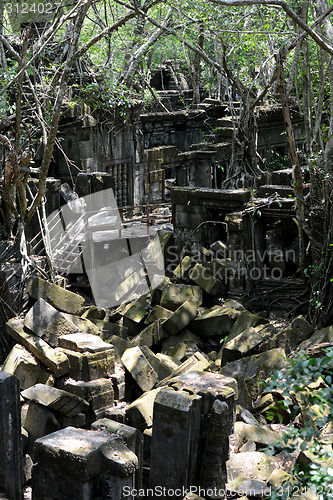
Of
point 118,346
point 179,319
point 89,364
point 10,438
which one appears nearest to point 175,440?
point 10,438

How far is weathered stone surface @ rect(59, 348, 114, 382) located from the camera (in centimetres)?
796

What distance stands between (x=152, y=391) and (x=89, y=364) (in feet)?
3.55

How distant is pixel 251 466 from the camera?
6.32 meters

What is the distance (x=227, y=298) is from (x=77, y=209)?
3727mm

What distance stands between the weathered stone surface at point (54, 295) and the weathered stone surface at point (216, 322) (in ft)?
6.73

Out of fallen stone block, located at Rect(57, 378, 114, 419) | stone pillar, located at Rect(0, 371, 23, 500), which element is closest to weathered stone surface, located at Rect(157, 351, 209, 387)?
fallen stone block, located at Rect(57, 378, 114, 419)

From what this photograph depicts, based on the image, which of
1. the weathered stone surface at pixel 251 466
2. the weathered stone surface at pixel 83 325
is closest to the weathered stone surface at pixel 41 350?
the weathered stone surface at pixel 83 325

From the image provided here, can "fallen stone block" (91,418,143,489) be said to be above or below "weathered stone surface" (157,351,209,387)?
above

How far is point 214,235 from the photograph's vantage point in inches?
505

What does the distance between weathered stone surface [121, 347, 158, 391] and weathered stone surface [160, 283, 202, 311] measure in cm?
303

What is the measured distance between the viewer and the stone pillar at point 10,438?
5715mm

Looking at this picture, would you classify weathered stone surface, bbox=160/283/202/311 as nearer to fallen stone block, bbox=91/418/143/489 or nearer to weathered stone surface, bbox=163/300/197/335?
weathered stone surface, bbox=163/300/197/335

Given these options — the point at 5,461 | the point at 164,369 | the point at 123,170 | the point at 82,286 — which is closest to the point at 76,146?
the point at 123,170

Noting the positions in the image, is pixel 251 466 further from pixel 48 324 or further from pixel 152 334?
pixel 152 334
